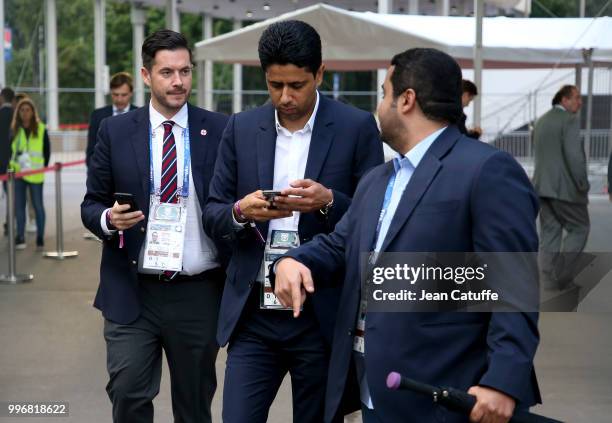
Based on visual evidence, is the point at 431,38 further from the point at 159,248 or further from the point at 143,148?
the point at 159,248

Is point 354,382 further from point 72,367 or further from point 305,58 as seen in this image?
point 72,367

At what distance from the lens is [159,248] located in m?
4.65

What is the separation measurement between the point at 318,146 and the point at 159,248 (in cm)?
93

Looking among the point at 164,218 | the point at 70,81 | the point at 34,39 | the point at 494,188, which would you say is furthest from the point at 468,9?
the point at 70,81

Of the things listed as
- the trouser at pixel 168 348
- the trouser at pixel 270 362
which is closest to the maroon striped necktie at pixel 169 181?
the trouser at pixel 168 348

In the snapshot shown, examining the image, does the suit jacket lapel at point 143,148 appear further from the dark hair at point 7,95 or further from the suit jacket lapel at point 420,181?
the dark hair at point 7,95

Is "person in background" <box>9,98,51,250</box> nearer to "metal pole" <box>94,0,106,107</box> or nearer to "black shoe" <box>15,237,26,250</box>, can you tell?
"black shoe" <box>15,237,26,250</box>

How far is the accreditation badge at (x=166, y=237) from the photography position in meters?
4.63

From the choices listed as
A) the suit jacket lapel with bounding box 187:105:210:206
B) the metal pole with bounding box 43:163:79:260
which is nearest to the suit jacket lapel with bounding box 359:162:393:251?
the suit jacket lapel with bounding box 187:105:210:206

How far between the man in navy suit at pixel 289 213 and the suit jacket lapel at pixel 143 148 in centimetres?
55

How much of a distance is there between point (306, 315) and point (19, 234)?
10.3 metres

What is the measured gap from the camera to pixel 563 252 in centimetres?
1106

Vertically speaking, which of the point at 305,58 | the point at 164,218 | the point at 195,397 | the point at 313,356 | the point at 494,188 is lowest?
the point at 195,397

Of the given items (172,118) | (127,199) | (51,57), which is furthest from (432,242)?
(51,57)
